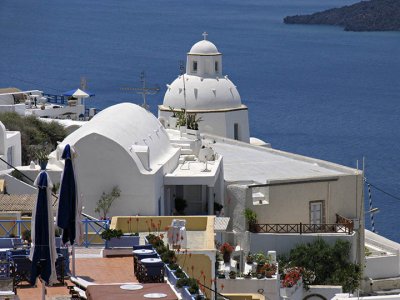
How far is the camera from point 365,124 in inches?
4227

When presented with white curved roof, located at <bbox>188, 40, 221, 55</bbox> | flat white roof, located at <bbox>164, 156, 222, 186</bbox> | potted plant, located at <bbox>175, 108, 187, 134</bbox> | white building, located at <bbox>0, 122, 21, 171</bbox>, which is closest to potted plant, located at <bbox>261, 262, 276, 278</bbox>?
flat white roof, located at <bbox>164, 156, 222, 186</bbox>

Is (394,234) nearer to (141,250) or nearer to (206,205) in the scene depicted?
(206,205)

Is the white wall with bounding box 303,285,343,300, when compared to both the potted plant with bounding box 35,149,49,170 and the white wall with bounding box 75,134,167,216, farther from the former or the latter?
the potted plant with bounding box 35,149,49,170

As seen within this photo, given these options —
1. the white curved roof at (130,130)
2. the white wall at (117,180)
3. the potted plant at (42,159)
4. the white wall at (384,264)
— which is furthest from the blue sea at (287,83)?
the white wall at (117,180)

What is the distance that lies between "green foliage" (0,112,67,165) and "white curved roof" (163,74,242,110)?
4.58m

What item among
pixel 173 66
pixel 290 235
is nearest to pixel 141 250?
pixel 290 235

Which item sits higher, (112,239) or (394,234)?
(112,239)

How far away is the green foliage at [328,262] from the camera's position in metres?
34.4

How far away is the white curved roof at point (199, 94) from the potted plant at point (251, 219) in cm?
1739

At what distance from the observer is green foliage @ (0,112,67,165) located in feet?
155

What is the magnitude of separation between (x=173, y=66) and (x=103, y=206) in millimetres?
118805

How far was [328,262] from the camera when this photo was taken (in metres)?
34.7

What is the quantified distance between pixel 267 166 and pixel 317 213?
413 cm

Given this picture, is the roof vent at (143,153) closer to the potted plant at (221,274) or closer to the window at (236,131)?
the potted plant at (221,274)
